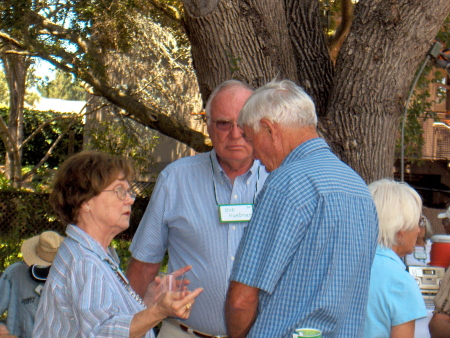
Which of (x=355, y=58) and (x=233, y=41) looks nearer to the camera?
Result: (x=233, y=41)

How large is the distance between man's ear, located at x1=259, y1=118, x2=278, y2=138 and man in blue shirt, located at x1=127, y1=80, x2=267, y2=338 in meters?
0.86

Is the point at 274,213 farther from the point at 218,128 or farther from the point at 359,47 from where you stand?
the point at 359,47

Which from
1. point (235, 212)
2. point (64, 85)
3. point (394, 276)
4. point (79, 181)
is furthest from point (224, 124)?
point (64, 85)

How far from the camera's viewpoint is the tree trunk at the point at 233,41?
420 cm

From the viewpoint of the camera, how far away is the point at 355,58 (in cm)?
452

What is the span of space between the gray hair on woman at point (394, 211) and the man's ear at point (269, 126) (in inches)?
33.2

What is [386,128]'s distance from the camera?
4.62 metres

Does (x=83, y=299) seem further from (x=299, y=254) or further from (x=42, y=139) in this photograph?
(x=42, y=139)

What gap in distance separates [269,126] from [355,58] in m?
2.60

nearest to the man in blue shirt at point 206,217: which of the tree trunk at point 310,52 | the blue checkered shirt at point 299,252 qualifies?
the blue checkered shirt at point 299,252

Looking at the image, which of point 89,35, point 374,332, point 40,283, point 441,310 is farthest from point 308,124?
point 89,35

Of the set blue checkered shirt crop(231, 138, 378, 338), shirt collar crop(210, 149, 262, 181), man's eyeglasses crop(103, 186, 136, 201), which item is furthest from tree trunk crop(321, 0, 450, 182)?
blue checkered shirt crop(231, 138, 378, 338)

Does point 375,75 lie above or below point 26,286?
above

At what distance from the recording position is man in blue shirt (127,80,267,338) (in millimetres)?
2924
